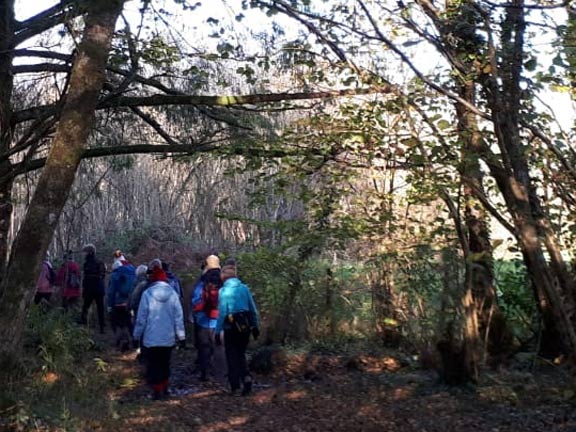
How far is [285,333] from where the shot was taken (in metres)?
15.3

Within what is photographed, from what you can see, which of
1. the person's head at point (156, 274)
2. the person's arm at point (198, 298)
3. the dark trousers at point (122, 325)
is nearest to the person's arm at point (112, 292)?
the dark trousers at point (122, 325)

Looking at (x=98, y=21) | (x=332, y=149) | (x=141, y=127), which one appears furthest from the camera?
(x=141, y=127)

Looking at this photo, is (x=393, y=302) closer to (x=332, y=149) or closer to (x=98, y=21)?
(x=332, y=149)

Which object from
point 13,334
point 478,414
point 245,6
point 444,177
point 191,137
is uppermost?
point 245,6

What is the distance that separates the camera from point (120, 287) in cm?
1480

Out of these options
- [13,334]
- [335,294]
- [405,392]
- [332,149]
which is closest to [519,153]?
[332,149]

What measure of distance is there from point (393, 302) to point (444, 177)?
153 inches

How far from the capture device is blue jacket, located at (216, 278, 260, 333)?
34.4 ft

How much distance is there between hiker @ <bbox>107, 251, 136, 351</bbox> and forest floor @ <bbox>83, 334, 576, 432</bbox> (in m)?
2.48

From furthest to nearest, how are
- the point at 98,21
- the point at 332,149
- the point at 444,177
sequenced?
1. the point at 332,149
2. the point at 444,177
3. the point at 98,21

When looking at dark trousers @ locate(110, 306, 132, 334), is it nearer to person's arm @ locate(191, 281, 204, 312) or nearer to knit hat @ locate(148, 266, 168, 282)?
person's arm @ locate(191, 281, 204, 312)

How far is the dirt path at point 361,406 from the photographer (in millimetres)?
8711

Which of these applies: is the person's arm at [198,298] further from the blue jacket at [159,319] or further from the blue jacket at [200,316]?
the blue jacket at [159,319]

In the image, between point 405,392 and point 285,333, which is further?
point 285,333
